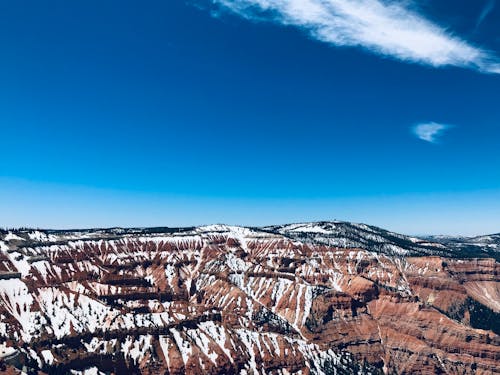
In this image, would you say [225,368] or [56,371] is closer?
[56,371]

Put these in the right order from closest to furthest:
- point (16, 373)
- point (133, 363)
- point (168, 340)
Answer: point (16, 373), point (133, 363), point (168, 340)

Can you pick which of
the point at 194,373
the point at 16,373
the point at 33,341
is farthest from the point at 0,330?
the point at 194,373

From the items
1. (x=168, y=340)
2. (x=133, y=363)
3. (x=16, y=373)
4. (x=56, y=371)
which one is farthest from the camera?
(x=168, y=340)

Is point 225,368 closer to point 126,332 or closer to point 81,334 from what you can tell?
point 126,332

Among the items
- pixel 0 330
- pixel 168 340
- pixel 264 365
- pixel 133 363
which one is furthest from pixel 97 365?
pixel 264 365

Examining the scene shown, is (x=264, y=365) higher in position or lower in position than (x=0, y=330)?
lower

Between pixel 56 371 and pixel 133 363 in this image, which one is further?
pixel 133 363

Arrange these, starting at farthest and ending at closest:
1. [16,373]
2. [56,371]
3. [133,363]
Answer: [133,363]
[56,371]
[16,373]

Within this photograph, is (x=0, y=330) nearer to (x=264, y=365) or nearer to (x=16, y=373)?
(x=16, y=373)

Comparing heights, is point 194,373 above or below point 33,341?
below
